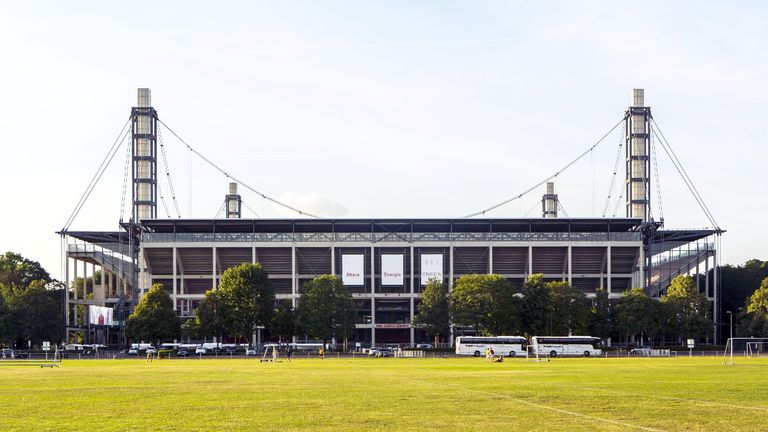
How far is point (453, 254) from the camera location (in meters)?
188

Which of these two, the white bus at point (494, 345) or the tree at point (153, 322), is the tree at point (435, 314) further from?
the tree at point (153, 322)

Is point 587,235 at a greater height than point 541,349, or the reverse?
point 587,235

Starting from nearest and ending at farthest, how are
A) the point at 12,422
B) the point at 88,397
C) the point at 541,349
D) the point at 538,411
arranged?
the point at 12,422 < the point at 538,411 < the point at 88,397 < the point at 541,349

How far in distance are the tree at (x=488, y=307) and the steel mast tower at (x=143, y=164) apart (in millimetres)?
68834

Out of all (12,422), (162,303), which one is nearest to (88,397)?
(12,422)

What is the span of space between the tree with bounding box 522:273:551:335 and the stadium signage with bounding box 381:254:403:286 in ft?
137

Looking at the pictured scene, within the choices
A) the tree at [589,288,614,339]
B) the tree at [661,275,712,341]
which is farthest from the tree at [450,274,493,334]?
the tree at [661,275,712,341]


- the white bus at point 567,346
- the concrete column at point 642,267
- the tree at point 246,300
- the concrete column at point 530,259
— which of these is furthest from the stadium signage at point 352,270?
the white bus at point 567,346

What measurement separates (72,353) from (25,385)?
310 feet

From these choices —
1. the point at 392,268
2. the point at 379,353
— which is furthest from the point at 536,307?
the point at 392,268

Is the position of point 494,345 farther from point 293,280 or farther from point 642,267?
point 642,267

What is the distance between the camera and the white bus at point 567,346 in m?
135

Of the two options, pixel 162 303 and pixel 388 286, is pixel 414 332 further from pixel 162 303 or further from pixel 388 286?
pixel 162 303

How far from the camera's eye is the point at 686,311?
155375mm
